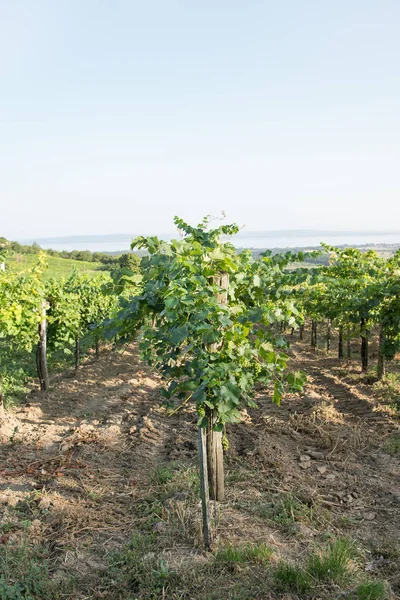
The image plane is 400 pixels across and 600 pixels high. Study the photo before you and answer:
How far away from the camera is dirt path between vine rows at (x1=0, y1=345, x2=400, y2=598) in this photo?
4520 millimetres

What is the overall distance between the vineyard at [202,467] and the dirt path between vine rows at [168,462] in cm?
2

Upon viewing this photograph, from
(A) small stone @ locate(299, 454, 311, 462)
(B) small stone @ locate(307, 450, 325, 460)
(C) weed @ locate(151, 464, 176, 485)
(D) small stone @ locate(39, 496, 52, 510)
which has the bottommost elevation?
(B) small stone @ locate(307, 450, 325, 460)

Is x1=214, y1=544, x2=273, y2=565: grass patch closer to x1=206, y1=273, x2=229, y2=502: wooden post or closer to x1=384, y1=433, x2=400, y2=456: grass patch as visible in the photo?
x1=206, y1=273, x2=229, y2=502: wooden post

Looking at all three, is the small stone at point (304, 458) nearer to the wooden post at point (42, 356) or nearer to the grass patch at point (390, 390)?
the grass patch at point (390, 390)

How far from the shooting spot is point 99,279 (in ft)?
49.6

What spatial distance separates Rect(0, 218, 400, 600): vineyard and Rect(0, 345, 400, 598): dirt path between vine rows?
0.9 inches

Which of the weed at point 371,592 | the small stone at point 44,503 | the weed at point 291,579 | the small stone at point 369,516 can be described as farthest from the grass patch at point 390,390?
the small stone at point 44,503

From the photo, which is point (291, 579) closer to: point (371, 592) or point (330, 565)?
point (330, 565)

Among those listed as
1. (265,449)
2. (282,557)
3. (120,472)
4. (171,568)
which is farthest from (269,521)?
(120,472)

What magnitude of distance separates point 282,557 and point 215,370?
2079mm

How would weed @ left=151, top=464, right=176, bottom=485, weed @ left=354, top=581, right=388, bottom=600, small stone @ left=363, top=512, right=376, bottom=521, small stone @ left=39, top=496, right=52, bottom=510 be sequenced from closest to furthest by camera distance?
weed @ left=354, top=581, right=388, bottom=600 < small stone @ left=39, top=496, right=52, bottom=510 < small stone @ left=363, top=512, right=376, bottom=521 < weed @ left=151, top=464, right=176, bottom=485

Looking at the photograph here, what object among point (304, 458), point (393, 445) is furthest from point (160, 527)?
point (393, 445)

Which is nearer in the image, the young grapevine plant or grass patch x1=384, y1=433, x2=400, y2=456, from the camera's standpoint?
the young grapevine plant

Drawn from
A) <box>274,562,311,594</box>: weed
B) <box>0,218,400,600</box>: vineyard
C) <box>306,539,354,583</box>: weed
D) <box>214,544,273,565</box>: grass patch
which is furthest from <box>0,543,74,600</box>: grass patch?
<box>306,539,354,583</box>: weed
